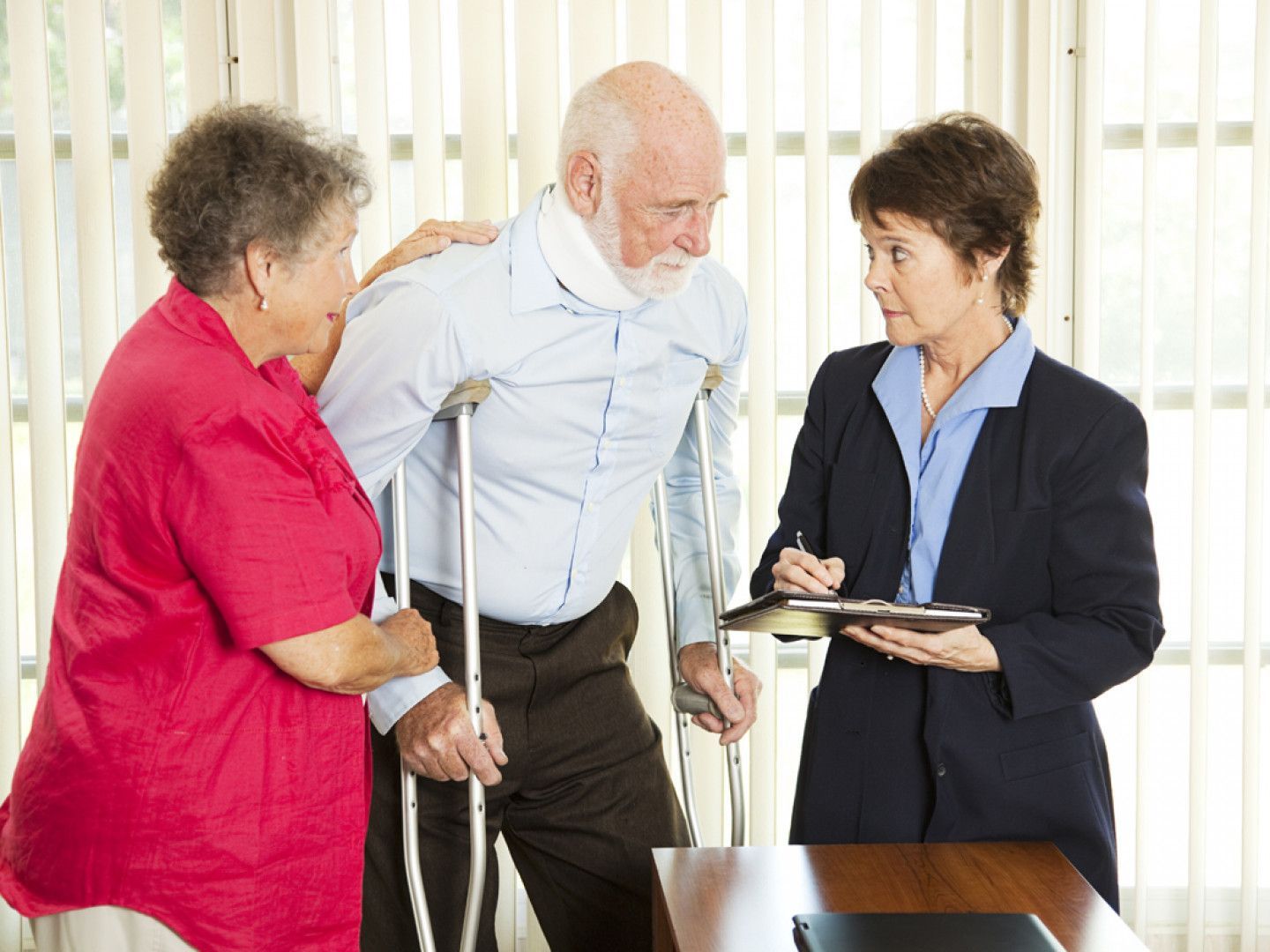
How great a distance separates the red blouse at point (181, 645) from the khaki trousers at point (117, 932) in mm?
14

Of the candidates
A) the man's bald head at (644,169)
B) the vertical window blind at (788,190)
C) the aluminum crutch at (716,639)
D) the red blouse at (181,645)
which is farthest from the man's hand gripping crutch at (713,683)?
the red blouse at (181,645)

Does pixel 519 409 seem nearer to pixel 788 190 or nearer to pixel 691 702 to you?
pixel 691 702

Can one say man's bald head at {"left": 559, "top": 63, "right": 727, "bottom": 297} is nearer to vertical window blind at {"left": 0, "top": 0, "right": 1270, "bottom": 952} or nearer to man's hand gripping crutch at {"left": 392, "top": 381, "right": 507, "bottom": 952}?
man's hand gripping crutch at {"left": 392, "top": 381, "right": 507, "bottom": 952}

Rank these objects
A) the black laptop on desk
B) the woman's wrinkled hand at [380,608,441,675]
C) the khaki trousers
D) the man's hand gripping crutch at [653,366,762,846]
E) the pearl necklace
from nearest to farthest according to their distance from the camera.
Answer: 1. the black laptop on desk
2. the khaki trousers
3. the woman's wrinkled hand at [380,608,441,675]
4. the pearl necklace
5. the man's hand gripping crutch at [653,366,762,846]

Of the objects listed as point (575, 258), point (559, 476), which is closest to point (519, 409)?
point (559, 476)

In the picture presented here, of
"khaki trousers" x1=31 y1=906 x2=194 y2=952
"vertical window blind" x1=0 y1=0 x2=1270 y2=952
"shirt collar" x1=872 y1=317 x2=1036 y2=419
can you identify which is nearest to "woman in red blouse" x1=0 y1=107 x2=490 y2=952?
"khaki trousers" x1=31 y1=906 x2=194 y2=952

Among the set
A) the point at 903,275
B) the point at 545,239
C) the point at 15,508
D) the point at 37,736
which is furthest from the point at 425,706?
the point at 15,508

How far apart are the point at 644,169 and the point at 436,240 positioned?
0.33m

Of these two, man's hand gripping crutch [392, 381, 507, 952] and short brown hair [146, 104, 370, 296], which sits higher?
short brown hair [146, 104, 370, 296]

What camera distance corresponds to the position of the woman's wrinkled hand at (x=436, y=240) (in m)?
1.88

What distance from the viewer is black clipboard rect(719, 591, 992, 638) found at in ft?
4.81

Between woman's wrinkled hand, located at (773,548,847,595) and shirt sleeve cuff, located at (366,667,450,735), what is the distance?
48 cm

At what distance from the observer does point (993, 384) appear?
5.71 ft

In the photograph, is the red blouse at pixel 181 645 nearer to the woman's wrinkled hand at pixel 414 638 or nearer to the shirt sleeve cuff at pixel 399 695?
the woman's wrinkled hand at pixel 414 638
